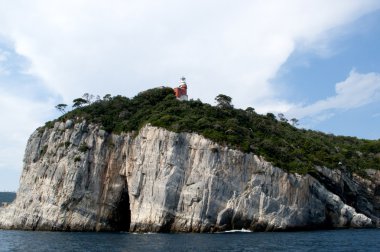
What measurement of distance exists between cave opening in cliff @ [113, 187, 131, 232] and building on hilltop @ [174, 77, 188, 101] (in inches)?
1027

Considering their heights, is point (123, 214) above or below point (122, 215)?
above

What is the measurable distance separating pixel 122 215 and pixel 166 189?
44.0 ft

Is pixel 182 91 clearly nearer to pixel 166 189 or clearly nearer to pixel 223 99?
pixel 223 99

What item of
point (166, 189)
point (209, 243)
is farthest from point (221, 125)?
point (209, 243)

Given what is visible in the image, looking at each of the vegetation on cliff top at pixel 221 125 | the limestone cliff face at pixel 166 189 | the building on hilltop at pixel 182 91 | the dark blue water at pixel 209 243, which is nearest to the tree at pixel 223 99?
the vegetation on cliff top at pixel 221 125

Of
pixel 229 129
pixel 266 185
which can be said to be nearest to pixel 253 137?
pixel 229 129

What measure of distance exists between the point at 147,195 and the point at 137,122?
1528cm

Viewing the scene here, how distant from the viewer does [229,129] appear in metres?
71.4

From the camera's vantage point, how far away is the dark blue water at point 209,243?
1763 inches

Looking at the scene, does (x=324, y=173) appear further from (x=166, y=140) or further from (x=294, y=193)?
(x=166, y=140)

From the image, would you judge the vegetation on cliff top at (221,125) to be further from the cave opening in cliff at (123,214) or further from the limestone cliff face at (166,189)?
the cave opening in cliff at (123,214)

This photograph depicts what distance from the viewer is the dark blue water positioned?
44.8 meters

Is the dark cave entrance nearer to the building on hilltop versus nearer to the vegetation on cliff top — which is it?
the vegetation on cliff top

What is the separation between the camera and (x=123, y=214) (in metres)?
74.9
